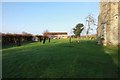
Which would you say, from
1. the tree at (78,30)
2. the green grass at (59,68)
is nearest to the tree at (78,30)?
the tree at (78,30)

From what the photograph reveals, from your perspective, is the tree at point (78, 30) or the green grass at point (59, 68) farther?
the tree at point (78, 30)

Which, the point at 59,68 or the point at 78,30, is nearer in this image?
the point at 59,68

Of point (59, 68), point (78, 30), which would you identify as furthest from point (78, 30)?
point (59, 68)

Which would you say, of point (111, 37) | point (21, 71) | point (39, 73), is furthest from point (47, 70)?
point (111, 37)

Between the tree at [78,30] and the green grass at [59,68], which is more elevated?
the tree at [78,30]

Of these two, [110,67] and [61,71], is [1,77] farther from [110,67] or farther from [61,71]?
[110,67]

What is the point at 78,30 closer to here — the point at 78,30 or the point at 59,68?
the point at 78,30

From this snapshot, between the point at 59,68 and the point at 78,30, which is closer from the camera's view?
the point at 59,68

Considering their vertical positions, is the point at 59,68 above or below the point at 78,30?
below

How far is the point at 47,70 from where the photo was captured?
14.1 meters

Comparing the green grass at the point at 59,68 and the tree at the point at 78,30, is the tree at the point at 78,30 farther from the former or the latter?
the green grass at the point at 59,68

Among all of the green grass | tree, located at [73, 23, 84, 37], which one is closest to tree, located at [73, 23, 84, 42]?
tree, located at [73, 23, 84, 37]

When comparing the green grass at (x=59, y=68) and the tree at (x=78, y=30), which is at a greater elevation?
the tree at (x=78, y=30)

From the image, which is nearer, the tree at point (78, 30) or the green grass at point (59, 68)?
the green grass at point (59, 68)
